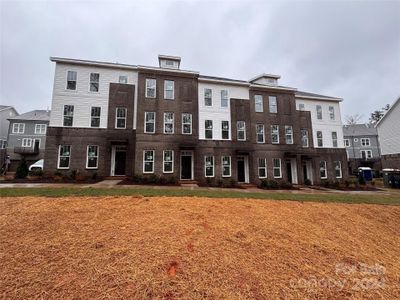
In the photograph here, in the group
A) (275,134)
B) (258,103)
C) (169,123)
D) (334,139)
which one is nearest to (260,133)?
(275,134)

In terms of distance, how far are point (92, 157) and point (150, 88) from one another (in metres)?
7.51

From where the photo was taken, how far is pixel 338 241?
512cm

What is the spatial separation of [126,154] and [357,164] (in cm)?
4226

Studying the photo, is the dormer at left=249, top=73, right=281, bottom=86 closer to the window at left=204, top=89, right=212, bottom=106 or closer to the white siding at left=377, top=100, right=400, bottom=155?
the window at left=204, top=89, right=212, bottom=106

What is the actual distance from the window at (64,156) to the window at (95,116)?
2.67 metres

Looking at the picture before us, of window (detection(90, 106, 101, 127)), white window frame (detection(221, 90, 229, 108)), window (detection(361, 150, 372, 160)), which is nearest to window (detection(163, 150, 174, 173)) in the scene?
window (detection(90, 106, 101, 127))

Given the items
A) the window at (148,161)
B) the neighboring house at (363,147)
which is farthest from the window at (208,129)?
the neighboring house at (363,147)

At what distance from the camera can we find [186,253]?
3975mm

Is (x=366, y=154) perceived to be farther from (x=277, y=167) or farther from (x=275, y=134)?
(x=277, y=167)

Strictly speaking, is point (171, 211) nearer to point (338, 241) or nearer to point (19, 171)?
point (338, 241)

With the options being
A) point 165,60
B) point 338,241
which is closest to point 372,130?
point 165,60

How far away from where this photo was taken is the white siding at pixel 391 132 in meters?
21.7

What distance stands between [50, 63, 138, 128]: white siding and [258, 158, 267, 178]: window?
1218cm

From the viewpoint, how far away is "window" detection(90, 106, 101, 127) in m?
16.1
